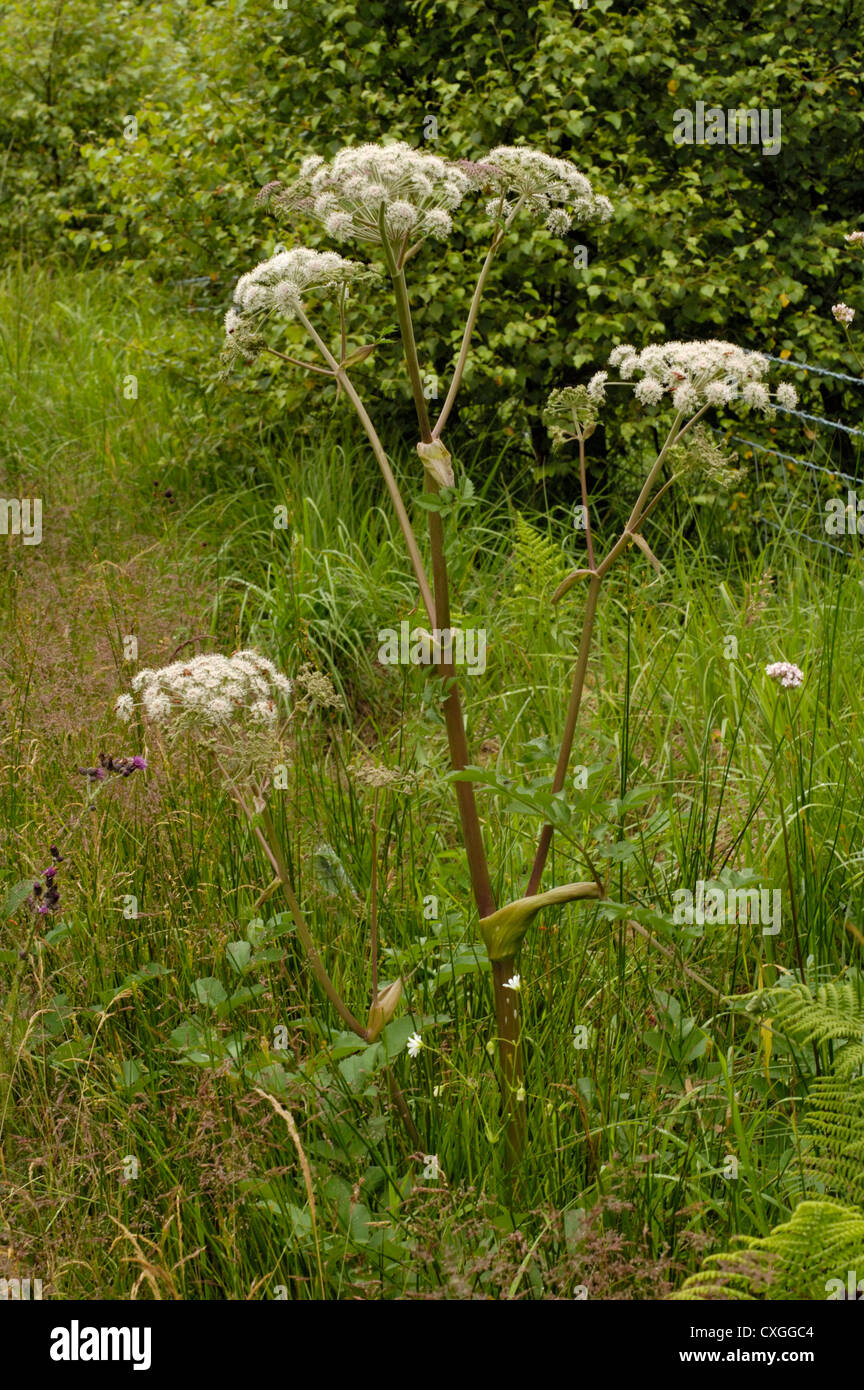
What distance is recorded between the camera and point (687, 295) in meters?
5.52

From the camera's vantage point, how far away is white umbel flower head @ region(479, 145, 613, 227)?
85.0 inches

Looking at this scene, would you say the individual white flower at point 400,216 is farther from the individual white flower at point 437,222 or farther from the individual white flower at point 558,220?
the individual white flower at point 558,220

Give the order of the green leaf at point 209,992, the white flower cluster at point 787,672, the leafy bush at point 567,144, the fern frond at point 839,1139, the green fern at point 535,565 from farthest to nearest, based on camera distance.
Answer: the leafy bush at point 567,144 < the green fern at point 535,565 < the white flower cluster at point 787,672 < the green leaf at point 209,992 < the fern frond at point 839,1139

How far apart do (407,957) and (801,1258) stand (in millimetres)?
923

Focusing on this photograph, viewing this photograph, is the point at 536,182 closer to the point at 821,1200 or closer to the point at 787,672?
the point at 787,672

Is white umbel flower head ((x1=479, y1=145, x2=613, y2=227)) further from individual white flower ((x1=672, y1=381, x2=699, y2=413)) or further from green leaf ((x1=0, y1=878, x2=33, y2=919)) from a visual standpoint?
green leaf ((x1=0, y1=878, x2=33, y2=919))

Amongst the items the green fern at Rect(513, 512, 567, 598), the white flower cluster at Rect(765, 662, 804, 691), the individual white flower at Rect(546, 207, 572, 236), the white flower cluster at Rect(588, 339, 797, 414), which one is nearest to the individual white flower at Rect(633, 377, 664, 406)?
the white flower cluster at Rect(588, 339, 797, 414)

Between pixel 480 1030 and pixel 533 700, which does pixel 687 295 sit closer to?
pixel 533 700

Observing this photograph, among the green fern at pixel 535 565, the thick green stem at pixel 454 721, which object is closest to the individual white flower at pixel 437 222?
the thick green stem at pixel 454 721

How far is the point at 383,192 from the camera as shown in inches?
77.6

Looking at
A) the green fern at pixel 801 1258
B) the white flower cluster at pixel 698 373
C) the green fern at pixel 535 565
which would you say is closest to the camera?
the green fern at pixel 801 1258

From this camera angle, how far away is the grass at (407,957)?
1.95 metres

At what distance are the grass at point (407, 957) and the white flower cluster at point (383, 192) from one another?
0.63 m

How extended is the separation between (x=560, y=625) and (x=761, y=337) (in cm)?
244
